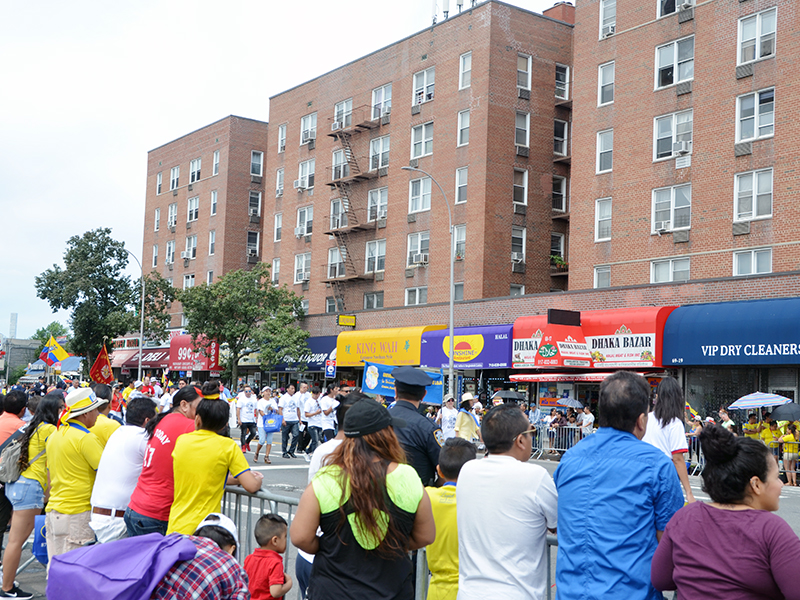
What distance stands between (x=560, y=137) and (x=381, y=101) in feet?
31.1

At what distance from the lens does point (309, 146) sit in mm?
46188

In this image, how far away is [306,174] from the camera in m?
46.4

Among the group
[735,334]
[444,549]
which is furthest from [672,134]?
[444,549]

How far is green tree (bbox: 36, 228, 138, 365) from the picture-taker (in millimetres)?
58844

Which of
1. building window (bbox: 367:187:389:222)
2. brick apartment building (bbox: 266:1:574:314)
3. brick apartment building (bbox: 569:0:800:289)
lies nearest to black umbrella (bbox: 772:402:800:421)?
brick apartment building (bbox: 569:0:800:289)

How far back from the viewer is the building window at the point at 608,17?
1273 inches

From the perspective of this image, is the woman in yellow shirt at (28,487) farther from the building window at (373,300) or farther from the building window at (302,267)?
the building window at (302,267)

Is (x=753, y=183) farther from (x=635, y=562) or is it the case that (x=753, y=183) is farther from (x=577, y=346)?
(x=635, y=562)

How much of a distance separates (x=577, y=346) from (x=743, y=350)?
5.97 m

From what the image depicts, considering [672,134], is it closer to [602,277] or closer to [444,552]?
[602,277]

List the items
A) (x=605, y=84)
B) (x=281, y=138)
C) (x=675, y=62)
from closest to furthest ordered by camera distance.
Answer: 1. (x=675, y=62)
2. (x=605, y=84)
3. (x=281, y=138)

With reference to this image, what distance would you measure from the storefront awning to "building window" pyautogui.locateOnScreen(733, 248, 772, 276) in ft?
27.9

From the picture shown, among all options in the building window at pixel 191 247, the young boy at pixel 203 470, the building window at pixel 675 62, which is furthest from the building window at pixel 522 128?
the young boy at pixel 203 470

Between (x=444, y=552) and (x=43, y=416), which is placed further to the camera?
(x=43, y=416)
